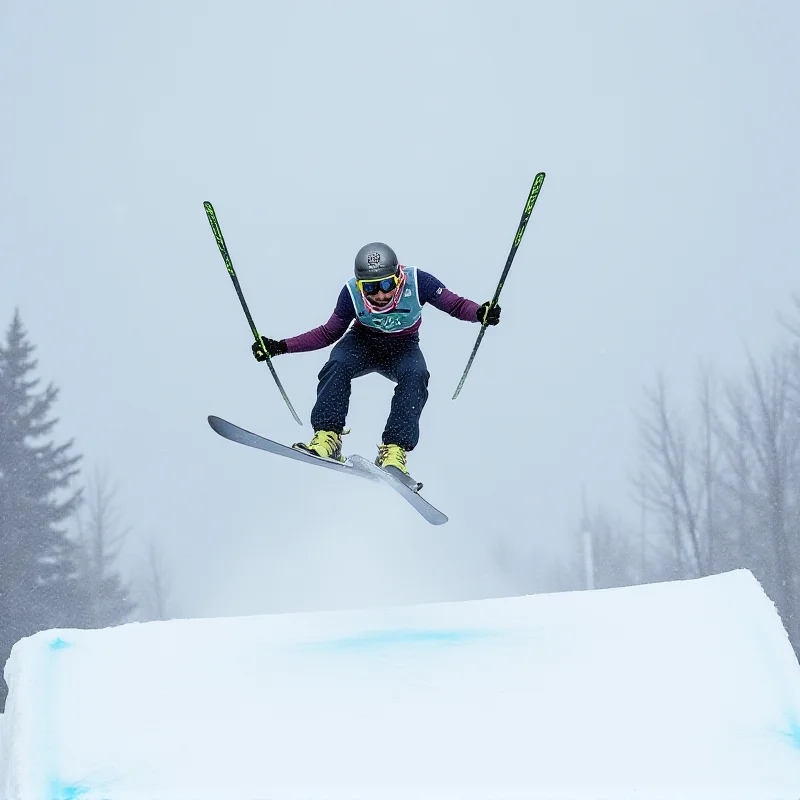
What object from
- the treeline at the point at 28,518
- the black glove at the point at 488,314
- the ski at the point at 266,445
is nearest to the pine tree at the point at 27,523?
the treeline at the point at 28,518

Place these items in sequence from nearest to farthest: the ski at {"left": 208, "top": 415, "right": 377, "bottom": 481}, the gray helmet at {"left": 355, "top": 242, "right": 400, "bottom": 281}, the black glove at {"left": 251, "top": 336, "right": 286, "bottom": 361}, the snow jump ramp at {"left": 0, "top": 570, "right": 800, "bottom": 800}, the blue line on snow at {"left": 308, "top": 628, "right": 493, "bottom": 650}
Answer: the snow jump ramp at {"left": 0, "top": 570, "right": 800, "bottom": 800}
the blue line on snow at {"left": 308, "top": 628, "right": 493, "bottom": 650}
the ski at {"left": 208, "top": 415, "right": 377, "bottom": 481}
the gray helmet at {"left": 355, "top": 242, "right": 400, "bottom": 281}
the black glove at {"left": 251, "top": 336, "right": 286, "bottom": 361}

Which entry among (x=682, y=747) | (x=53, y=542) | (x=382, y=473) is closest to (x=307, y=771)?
(x=682, y=747)

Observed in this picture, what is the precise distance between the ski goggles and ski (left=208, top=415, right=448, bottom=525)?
116 centimetres

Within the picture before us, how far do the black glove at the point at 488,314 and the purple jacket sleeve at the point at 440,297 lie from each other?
19 centimetres

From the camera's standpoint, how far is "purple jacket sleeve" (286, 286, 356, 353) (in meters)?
6.21

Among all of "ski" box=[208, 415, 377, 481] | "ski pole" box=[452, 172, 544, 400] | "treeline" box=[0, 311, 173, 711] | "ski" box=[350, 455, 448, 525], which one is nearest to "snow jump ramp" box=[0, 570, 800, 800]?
"ski" box=[350, 455, 448, 525]

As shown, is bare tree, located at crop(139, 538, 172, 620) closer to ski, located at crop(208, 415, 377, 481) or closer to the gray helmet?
ski, located at crop(208, 415, 377, 481)

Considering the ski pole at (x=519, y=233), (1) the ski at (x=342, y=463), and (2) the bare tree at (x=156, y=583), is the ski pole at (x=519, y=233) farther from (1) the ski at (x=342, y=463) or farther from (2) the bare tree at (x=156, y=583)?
(2) the bare tree at (x=156, y=583)

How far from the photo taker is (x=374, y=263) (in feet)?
19.2

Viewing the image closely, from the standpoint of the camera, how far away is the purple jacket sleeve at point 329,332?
6.21 metres

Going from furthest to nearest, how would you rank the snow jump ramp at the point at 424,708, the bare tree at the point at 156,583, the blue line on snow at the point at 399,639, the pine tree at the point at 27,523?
the bare tree at the point at 156,583, the pine tree at the point at 27,523, the blue line on snow at the point at 399,639, the snow jump ramp at the point at 424,708

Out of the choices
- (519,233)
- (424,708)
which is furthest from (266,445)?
(424,708)

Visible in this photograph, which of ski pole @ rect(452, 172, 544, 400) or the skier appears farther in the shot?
the skier

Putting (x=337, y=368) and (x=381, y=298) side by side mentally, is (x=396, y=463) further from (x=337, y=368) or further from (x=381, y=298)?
(x=381, y=298)
